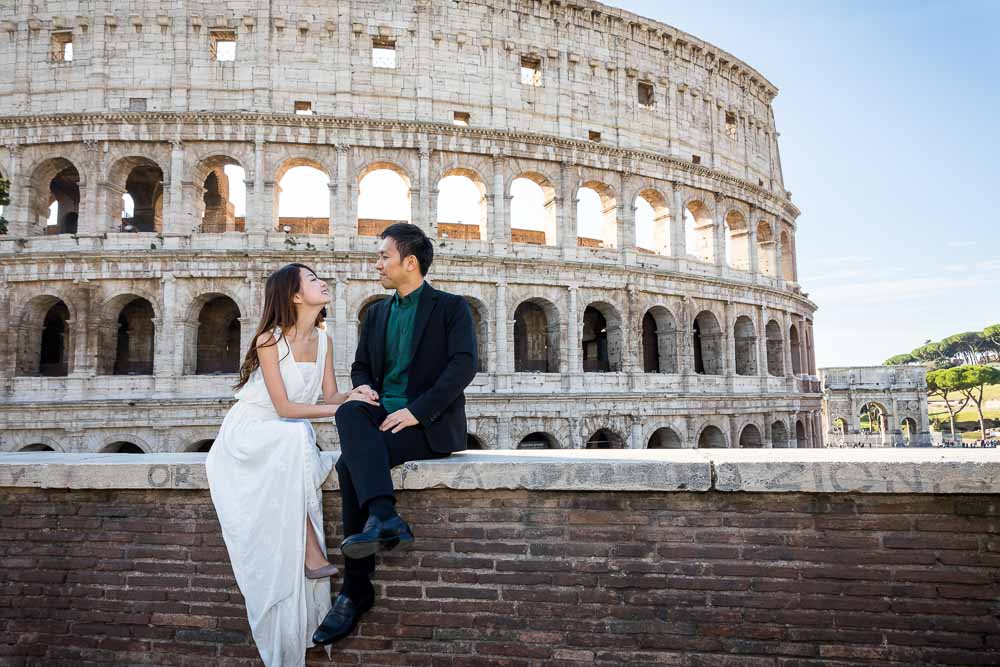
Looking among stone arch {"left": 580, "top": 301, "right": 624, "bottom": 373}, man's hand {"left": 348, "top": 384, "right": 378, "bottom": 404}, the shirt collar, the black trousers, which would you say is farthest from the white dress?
stone arch {"left": 580, "top": 301, "right": 624, "bottom": 373}

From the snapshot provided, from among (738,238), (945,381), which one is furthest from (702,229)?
(945,381)

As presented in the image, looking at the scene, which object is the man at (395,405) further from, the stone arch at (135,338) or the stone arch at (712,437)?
the stone arch at (712,437)

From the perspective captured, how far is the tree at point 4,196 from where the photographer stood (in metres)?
15.1

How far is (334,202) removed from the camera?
54.9 feet

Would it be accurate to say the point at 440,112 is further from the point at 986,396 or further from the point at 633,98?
the point at 986,396

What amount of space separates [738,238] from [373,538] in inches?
888

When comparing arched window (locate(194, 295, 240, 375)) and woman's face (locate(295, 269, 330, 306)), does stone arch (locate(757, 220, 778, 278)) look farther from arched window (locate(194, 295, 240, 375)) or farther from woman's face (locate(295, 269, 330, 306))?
woman's face (locate(295, 269, 330, 306))

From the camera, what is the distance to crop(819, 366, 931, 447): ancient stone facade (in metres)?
31.5

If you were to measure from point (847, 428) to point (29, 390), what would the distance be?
37453mm

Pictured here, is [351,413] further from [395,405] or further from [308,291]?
[308,291]

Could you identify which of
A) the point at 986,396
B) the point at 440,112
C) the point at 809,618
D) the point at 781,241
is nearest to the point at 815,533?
the point at 809,618

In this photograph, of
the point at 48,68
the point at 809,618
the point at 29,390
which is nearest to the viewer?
the point at 809,618

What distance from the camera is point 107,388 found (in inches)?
610

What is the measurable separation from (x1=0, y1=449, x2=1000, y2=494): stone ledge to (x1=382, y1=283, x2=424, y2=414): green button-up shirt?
41 cm
